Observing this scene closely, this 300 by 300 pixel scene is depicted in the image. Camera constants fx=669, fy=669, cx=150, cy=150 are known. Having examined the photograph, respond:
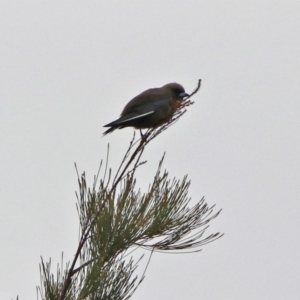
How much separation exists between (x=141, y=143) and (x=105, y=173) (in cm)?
52

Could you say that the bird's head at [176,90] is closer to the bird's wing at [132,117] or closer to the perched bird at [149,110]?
the perched bird at [149,110]

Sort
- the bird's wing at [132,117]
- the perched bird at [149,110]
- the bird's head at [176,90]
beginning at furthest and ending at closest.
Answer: the bird's head at [176,90], the perched bird at [149,110], the bird's wing at [132,117]

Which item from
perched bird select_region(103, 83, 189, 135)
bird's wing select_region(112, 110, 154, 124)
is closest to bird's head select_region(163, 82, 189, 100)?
perched bird select_region(103, 83, 189, 135)

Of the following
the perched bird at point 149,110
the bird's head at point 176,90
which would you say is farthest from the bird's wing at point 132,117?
the bird's head at point 176,90

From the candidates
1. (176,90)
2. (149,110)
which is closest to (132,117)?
(149,110)

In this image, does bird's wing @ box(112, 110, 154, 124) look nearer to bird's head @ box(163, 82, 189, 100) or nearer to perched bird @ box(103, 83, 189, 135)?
perched bird @ box(103, 83, 189, 135)

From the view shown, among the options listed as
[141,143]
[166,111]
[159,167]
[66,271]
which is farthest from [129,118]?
[66,271]

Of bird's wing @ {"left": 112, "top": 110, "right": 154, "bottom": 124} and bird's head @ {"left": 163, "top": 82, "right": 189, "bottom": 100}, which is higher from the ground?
bird's head @ {"left": 163, "top": 82, "right": 189, "bottom": 100}

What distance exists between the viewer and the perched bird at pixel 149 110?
504 centimetres

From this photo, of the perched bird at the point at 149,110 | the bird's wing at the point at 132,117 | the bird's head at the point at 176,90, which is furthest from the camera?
the bird's head at the point at 176,90

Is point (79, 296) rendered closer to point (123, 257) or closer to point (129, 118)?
point (123, 257)

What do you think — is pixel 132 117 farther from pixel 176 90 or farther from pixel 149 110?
pixel 176 90

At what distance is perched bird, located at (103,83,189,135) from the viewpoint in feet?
16.5

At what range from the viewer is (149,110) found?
518cm
